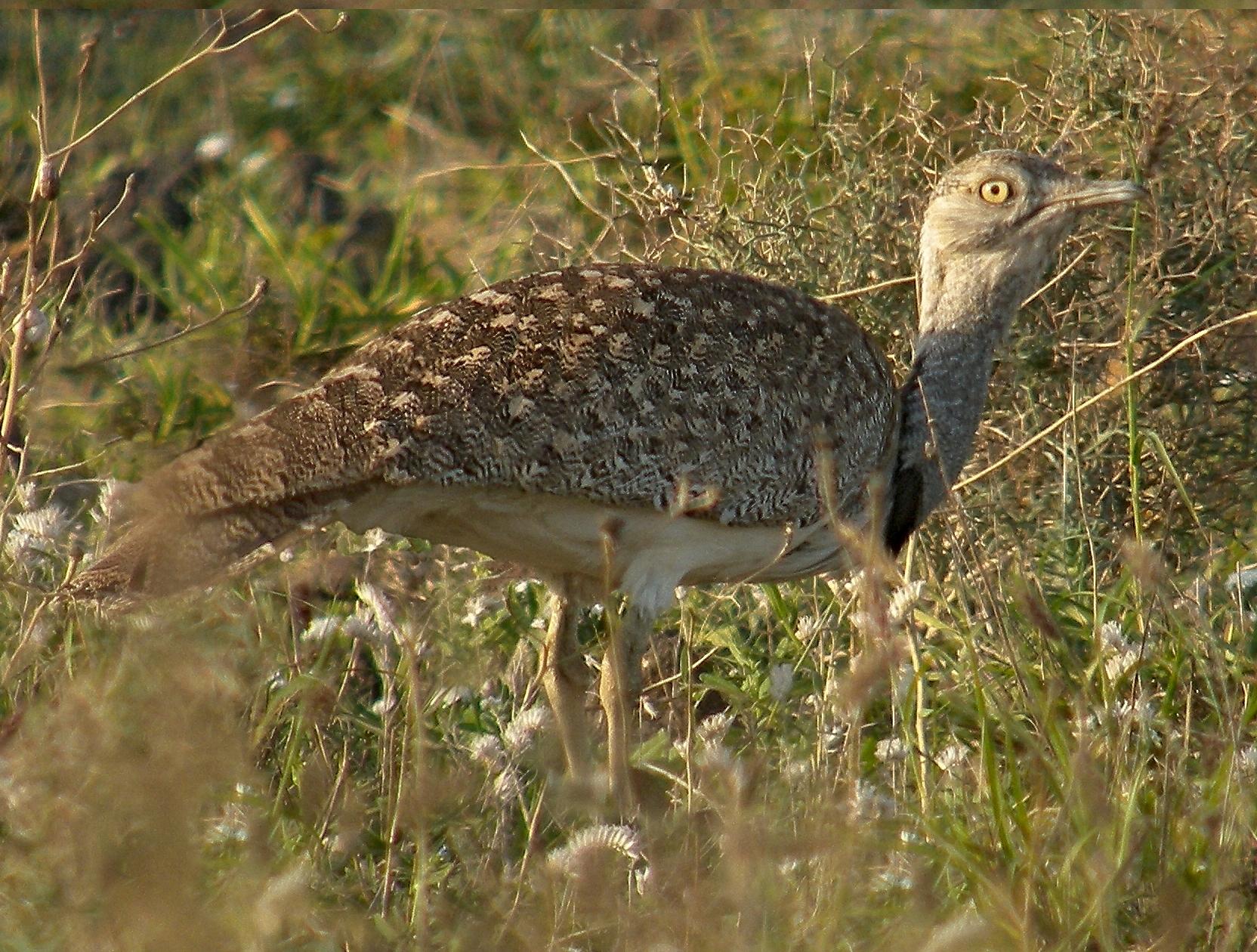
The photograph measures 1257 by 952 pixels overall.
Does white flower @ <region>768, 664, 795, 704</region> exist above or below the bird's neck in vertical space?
above

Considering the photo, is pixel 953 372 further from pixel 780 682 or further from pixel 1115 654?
pixel 780 682

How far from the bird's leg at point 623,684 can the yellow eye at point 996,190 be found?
3.66 ft

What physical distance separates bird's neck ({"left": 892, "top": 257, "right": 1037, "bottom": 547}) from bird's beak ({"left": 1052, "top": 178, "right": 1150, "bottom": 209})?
23 centimetres

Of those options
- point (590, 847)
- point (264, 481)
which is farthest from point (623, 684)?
point (590, 847)

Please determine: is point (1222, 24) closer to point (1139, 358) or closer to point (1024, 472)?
point (1139, 358)

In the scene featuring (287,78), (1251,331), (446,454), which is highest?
(446,454)

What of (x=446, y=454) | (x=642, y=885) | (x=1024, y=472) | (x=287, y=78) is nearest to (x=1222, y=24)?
(x=1024, y=472)

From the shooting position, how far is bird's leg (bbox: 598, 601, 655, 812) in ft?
10.3

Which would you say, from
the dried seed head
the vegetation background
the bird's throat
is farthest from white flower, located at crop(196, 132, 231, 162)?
the dried seed head

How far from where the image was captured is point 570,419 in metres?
2.90

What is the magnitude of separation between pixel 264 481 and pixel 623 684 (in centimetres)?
78

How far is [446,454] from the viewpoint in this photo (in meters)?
2.77

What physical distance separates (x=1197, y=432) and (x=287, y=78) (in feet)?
12.0

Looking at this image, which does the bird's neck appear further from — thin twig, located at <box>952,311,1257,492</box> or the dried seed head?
the dried seed head
